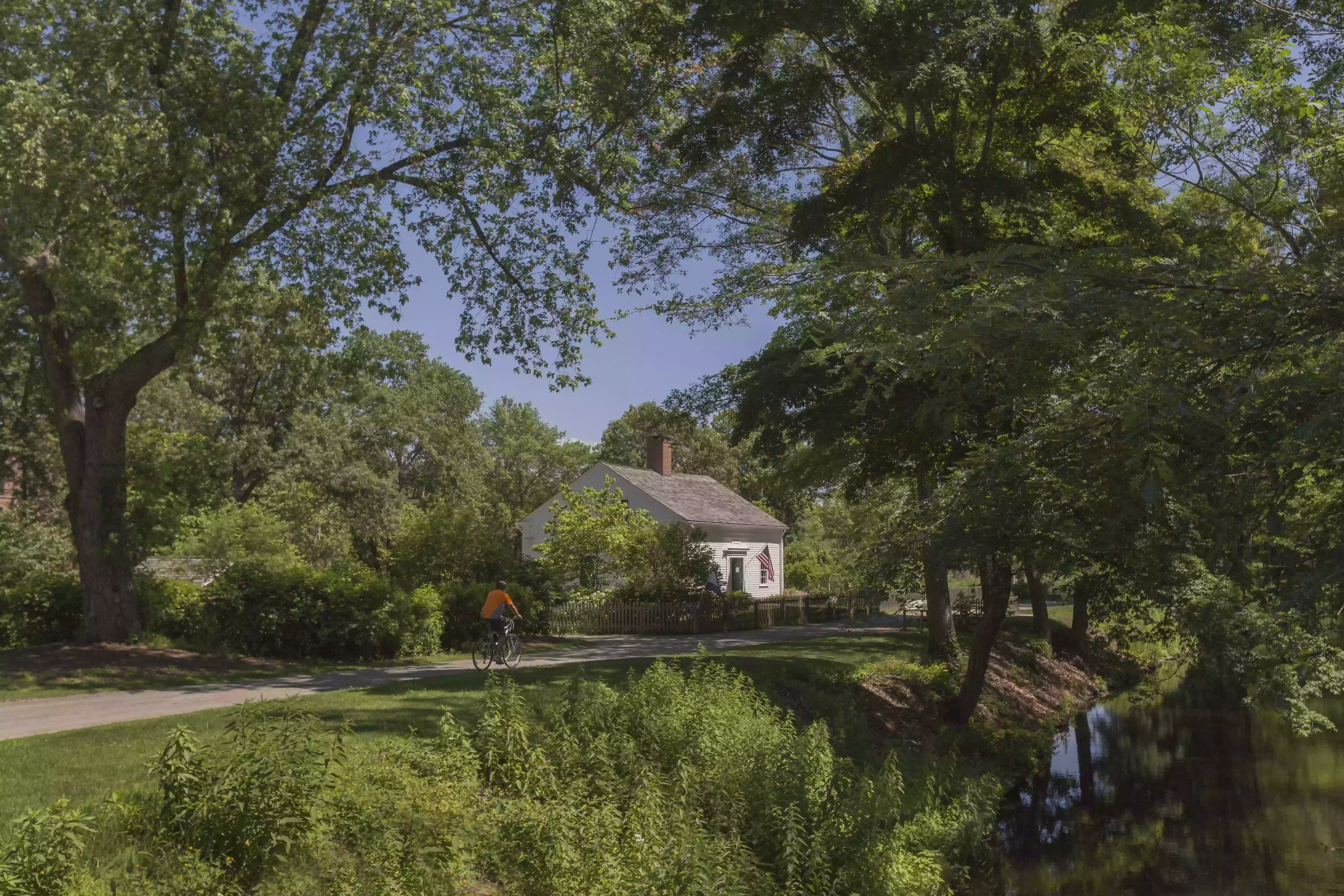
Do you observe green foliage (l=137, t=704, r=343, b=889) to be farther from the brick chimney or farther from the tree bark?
the brick chimney

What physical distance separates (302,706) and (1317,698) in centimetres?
2381

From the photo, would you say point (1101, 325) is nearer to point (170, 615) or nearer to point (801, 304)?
point (801, 304)

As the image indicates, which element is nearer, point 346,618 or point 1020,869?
point 1020,869

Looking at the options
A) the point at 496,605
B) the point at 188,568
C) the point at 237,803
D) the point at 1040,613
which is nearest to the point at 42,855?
the point at 237,803

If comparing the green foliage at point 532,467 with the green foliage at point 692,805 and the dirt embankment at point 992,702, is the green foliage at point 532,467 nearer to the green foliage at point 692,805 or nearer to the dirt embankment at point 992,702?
the dirt embankment at point 992,702

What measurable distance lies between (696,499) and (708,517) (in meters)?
2.41

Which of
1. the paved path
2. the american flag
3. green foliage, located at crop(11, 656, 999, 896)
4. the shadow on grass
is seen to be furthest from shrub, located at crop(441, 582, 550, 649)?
the american flag

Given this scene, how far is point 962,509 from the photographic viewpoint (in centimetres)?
1329

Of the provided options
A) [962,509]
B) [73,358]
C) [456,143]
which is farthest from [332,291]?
[962,509]

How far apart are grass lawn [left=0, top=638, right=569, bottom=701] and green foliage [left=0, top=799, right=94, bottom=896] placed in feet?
34.1

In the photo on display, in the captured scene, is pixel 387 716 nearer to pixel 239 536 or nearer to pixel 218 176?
pixel 218 176

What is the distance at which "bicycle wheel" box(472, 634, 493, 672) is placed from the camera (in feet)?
64.7

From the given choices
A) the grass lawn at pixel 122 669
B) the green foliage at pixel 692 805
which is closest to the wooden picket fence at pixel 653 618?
the grass lawn at pixel 122 669

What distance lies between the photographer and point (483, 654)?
19.9m
